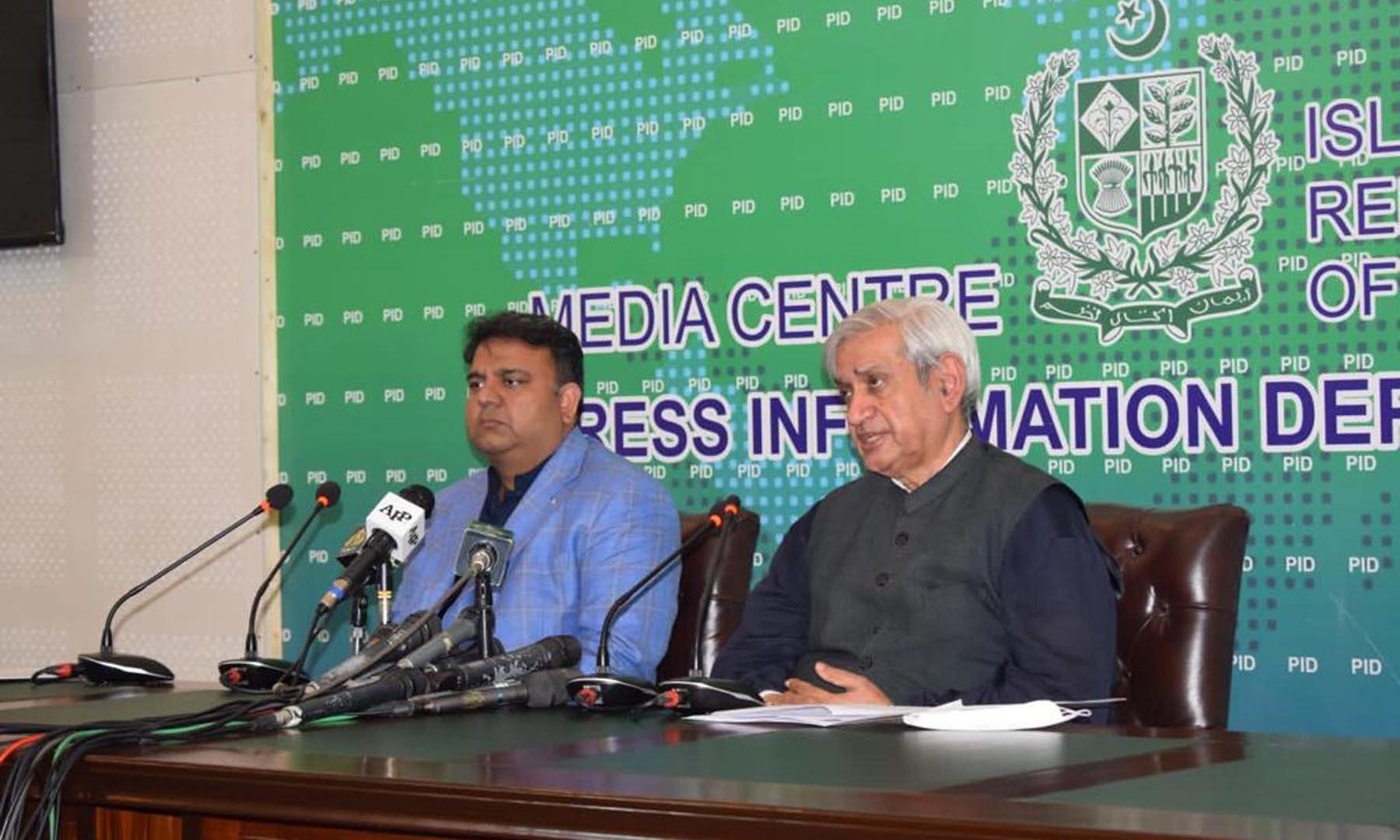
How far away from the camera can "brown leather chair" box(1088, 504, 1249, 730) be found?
2.84 metres

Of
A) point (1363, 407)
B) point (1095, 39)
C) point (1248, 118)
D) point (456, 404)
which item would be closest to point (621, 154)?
point (456, 404)

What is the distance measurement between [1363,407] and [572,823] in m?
2.11

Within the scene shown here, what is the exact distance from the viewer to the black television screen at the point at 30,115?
471 cm

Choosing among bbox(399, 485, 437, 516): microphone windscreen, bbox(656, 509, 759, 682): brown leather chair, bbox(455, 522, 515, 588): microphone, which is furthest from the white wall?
bbox(455, 522, 515, 588): microphone

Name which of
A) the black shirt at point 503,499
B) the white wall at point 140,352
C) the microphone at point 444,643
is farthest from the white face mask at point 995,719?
the white wall at point 140,352

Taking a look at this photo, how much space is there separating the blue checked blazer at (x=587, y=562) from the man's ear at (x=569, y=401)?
8cm

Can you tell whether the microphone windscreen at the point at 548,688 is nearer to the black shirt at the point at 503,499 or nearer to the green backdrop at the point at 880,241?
the black shirt at the point at 503,499

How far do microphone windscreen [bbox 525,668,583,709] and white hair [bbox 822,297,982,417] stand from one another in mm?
787

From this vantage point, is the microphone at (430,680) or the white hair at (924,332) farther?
the white hair at (924,332)

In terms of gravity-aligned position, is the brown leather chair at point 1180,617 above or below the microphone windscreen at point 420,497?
below

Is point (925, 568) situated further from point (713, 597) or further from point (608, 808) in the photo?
point (608, 808)

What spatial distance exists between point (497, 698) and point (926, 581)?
78 cm

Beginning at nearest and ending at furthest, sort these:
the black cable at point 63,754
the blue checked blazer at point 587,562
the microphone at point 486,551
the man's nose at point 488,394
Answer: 1. the black cable at point 63,754
2. the microphone at point 486,551
3. the blue checked blazer at point 587,562
4. the man's nose at point 488,394

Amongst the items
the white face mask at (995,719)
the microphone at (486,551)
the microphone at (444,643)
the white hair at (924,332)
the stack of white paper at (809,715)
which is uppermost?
the white hair at (924,332)
